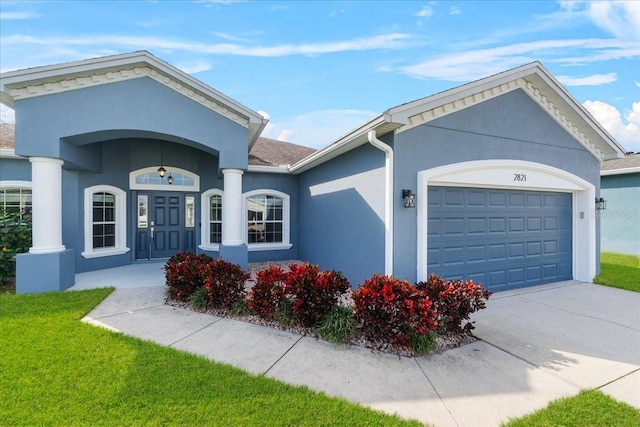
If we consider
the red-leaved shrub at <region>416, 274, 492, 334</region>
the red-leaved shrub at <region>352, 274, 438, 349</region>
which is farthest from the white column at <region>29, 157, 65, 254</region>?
the red-leaved shrub at <region>416, 274, 492, 334</region>

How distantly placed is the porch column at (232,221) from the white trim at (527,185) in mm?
4264

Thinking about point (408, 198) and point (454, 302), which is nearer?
point (454, 302)

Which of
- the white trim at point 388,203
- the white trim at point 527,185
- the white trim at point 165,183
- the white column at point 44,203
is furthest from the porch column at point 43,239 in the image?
the white trim at point 527,185

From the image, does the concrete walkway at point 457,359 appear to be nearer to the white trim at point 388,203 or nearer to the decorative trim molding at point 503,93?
the white trim at point 388,203

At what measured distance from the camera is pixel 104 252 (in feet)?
29.1

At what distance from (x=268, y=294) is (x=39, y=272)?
5.16 meters

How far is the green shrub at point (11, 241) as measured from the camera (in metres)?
6.93

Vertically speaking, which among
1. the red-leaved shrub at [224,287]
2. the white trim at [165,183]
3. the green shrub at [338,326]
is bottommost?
the green shrub at [338,326]

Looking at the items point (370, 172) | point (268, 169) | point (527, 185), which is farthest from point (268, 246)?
point (527, 185)

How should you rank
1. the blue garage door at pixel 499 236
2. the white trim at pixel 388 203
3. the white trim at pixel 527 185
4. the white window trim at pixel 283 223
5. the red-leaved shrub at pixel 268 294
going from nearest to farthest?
the red-leaved shrub at pixel 268 294 → the white trim at pixel 388 203 → the white trim at pixel 527 185 → the blue garage door at pixel 499 236 → the white window trim at pixel 283 223

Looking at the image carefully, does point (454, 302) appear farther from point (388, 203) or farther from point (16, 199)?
point (16, 199)

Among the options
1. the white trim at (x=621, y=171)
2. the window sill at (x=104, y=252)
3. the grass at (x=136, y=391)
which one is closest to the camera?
the grass at (x=136, y=391)

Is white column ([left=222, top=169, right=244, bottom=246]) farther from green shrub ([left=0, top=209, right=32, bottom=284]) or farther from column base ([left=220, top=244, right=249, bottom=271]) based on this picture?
green shrub ([left=0, top=209, right=32, bottom=284])

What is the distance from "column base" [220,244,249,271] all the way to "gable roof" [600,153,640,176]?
14432mm
